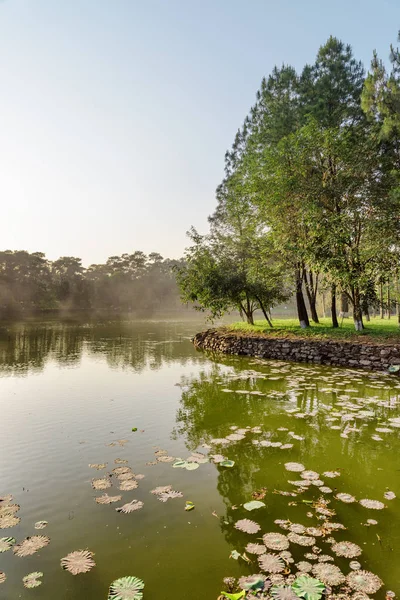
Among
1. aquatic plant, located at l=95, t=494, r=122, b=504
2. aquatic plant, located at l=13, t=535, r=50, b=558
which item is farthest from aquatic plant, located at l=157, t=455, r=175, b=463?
aquatic plant, located at l=13, t=535, r=50, b=558

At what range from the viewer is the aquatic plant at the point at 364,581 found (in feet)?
10.2

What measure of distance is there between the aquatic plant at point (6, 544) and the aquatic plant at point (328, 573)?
3150 mm

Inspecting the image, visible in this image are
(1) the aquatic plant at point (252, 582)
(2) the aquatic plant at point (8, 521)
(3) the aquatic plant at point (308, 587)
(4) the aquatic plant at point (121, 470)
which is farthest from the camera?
(4) the aquatic plant at point (121, 470)

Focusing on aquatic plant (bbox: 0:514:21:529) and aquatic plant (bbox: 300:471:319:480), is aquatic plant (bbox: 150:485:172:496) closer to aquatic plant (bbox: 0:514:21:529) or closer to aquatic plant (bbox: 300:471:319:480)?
aquatic plant (bbox: 0:514:21:529)

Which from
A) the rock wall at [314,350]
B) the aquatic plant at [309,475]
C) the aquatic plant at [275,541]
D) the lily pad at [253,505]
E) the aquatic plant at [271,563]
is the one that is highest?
the rock wall at [314,350]

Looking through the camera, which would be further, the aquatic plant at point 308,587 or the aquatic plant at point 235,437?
the aquatic plant at point 235,437

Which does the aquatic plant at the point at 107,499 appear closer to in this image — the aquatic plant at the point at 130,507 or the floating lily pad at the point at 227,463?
the aquatic plant at the point at 130,507

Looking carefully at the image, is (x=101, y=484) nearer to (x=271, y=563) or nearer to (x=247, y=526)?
(x=247, y=526)

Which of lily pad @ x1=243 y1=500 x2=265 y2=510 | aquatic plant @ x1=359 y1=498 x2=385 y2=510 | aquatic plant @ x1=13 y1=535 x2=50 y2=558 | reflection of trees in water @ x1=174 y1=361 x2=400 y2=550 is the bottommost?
reflection of trees in water @ x1=174 y1=361 x2=400 y2=550

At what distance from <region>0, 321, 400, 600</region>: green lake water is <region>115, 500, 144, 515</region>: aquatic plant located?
94mm

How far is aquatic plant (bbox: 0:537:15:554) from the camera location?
12.1 feet

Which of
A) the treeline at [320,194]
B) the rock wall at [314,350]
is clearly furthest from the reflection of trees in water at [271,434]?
the treeline at [320,194]

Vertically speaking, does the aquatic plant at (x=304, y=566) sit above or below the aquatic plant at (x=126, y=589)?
below

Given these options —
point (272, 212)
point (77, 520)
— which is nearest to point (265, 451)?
→ point (77, 520)
